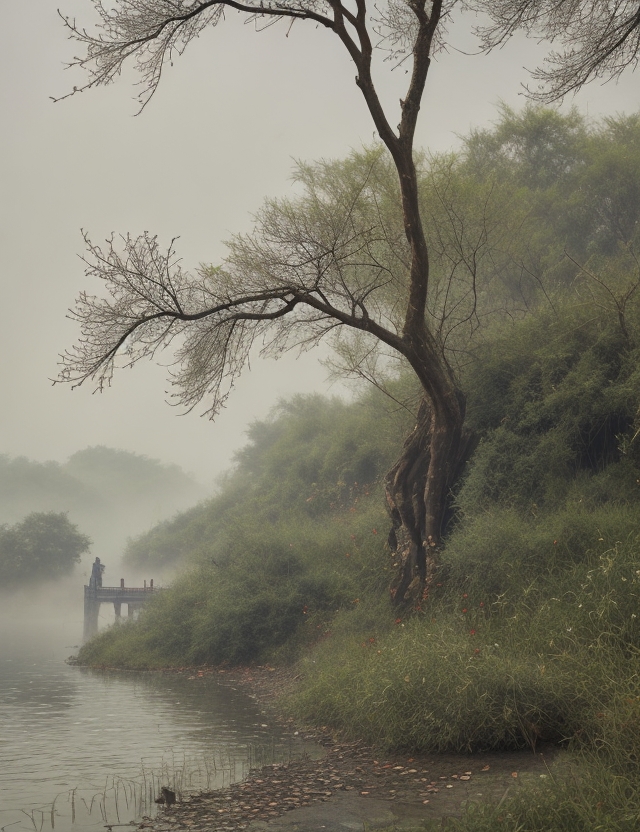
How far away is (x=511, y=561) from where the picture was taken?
1041 cm

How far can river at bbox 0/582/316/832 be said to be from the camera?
693cm

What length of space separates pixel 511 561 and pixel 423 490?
3105 millimetres

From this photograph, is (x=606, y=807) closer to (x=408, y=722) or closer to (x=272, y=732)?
(x=408, y=722)

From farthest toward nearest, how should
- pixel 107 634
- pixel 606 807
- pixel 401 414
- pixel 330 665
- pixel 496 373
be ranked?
1. pixel 107 634
2. pixel 401 414
3. pixel 496 373
4. pixel 330 665
5. pixel 606 807

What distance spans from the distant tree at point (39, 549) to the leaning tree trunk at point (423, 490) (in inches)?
1141

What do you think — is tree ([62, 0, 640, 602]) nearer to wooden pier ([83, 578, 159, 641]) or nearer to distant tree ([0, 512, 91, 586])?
wooden pier ([83, 578, 159, 641])

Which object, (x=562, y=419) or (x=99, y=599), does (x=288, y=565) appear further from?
(x=99, y=599)

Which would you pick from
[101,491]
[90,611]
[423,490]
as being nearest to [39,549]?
[90,611]

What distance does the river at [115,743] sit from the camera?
22.7 feet

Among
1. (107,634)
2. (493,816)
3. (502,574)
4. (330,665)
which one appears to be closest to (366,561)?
(330,665)

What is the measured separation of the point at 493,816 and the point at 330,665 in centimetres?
658

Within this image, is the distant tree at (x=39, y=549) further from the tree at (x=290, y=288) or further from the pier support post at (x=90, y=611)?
the tree at (x=290, y=288)

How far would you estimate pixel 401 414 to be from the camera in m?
18.5

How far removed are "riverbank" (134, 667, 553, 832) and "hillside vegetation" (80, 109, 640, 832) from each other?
328 millimetres
